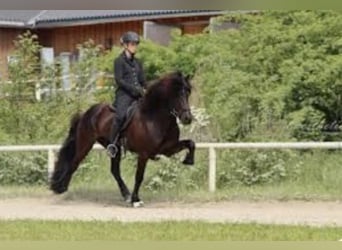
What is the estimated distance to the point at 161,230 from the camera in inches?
246

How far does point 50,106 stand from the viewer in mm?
12109

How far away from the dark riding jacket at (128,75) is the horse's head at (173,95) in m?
0.17

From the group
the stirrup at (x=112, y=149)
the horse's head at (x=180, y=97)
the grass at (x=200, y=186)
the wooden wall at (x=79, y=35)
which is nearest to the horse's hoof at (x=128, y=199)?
the grass at (x=200, y=186)

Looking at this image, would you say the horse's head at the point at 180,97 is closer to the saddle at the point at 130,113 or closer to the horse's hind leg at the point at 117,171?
the saddle at the point at 130,113

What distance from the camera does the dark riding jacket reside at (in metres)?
8.19

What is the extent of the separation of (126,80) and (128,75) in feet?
0.20

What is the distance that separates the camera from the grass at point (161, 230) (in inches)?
229

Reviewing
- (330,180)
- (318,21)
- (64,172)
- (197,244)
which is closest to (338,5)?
(197,244)

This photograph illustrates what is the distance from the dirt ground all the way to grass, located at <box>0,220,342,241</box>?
1.60 feet

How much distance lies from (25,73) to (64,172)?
11.6 ft

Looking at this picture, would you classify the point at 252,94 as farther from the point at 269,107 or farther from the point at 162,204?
the point at 162,204

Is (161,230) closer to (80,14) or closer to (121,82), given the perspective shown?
(121,82)

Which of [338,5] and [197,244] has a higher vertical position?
[338,5]

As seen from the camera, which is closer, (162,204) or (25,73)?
(162,204)
